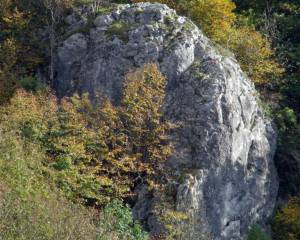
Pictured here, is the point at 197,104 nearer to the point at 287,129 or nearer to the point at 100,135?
the point at 100,135

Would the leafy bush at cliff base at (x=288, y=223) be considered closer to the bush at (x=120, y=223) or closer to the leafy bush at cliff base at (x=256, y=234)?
the leafy bush at cliff base at (x=256, y=234)

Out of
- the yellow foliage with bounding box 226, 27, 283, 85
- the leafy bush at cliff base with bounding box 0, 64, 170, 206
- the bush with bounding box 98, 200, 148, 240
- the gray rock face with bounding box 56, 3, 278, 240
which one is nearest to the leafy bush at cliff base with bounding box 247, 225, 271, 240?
the gray rock face with bounding box 56, 3, 278, 240

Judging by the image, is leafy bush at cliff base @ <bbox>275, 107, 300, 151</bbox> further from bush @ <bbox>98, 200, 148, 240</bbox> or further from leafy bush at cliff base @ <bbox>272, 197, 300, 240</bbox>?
bush @ <bbox>98, 200, 148, 240</bbox>

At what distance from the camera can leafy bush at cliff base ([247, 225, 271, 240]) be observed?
2521 cm

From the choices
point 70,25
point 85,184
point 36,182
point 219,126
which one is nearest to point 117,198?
point 85,184

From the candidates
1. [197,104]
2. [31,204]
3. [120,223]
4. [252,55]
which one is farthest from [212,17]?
[31,204]

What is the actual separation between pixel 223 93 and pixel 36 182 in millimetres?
9186

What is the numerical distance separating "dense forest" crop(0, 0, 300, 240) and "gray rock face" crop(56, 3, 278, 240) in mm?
758

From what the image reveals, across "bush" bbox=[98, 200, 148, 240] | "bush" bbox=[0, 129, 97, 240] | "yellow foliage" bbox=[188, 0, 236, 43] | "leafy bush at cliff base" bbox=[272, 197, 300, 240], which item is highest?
"yellow foliage" bbox=[188, 0, 236, 43]

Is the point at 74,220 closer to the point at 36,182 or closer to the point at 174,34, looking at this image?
the point at 36,182

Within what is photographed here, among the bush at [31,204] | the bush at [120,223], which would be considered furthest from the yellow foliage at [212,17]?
the bush at [31,204]

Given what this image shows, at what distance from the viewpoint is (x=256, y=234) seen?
2536 cm

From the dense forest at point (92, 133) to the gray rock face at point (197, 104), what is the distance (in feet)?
2.49

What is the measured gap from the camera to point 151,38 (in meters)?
27.1
